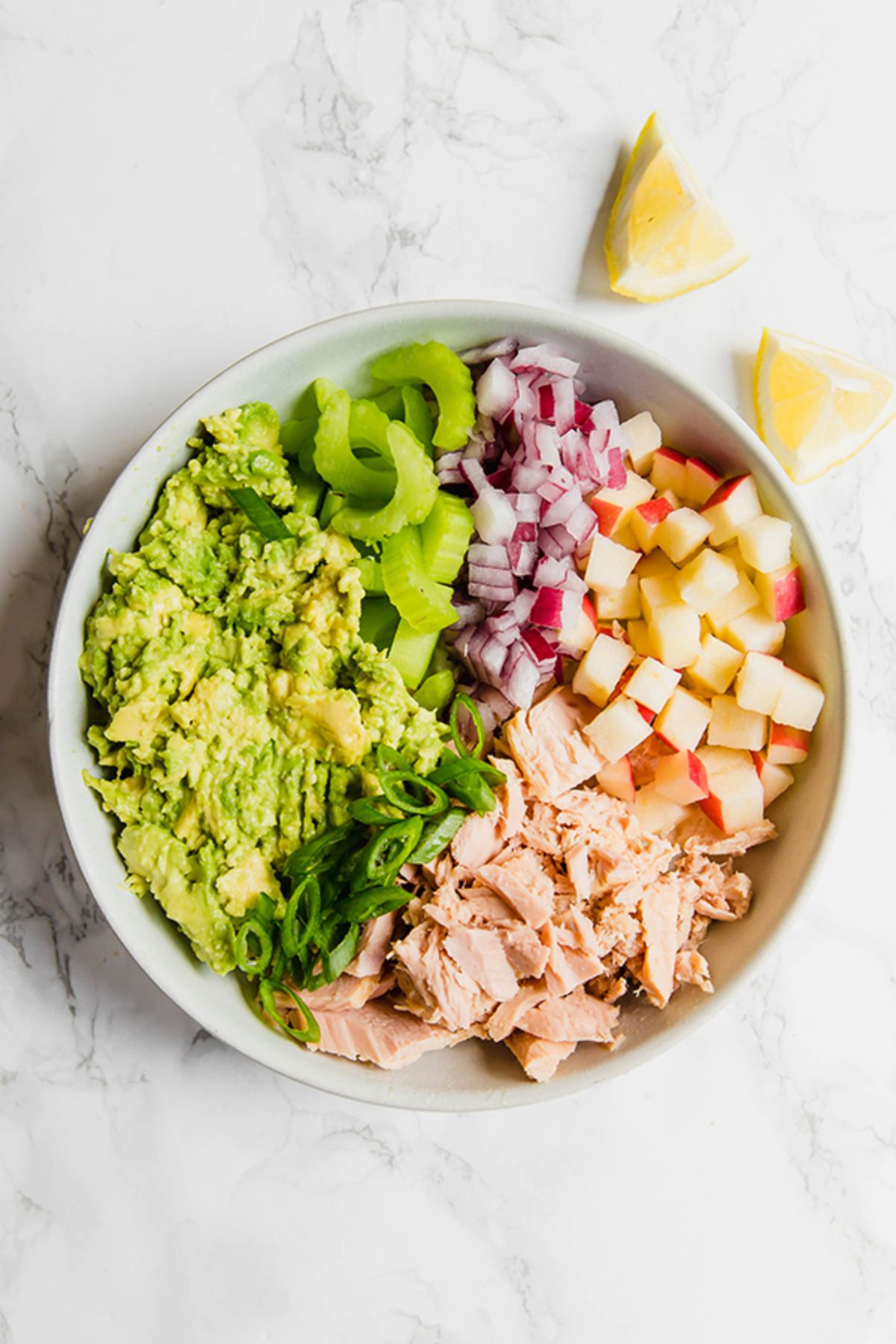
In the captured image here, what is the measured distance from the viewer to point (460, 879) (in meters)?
2.05

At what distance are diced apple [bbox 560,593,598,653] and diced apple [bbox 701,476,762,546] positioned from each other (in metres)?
0.27

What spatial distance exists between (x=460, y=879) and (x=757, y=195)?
1.58 metres

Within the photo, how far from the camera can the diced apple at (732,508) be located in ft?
6.74

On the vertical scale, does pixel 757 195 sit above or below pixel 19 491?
above

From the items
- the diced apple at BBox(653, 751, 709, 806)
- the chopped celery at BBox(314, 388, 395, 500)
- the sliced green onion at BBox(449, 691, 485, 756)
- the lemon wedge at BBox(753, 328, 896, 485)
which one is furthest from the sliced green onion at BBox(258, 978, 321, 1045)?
the lemon wedge at BBox(753, 328, 896, 485)

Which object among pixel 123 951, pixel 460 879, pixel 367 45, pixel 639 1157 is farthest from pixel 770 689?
pixel 367 45

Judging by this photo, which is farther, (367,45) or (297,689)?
(367,45)

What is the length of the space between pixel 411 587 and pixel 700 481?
610mm

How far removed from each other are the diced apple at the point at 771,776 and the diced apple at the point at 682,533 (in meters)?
→ 0.42

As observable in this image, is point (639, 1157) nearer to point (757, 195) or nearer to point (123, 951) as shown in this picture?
point (123, 951)

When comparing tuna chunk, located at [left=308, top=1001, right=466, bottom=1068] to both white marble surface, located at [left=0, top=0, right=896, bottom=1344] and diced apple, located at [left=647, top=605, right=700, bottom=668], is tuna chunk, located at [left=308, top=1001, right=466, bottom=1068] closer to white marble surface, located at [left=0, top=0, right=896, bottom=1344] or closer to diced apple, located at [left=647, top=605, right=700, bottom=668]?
white marble surface, located at [left=0, top=0, right=896, bottom=1344]

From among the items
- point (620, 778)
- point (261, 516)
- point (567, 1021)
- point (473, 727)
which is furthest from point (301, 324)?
point (567, 1021)

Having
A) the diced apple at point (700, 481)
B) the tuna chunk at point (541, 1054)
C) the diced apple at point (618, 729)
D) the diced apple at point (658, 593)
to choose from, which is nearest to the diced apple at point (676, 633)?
the diced apple at point (658, 593)

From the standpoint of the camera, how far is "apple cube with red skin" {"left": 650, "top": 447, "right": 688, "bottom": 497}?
2.16 metres
